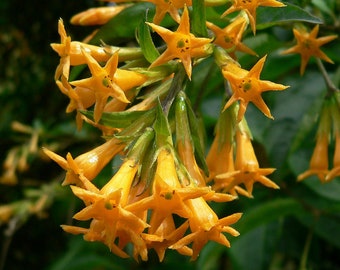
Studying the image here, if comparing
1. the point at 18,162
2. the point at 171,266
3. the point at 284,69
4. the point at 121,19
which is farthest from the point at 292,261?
the point at 121,19

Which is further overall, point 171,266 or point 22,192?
point 22,192

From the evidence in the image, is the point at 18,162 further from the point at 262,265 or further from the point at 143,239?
the point at 143,239

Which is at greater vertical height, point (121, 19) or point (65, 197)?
point (121, 19)

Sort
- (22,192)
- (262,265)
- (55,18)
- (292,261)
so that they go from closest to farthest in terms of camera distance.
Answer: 1. (262,265)
2. (292,261)
3. (55,18)
4. (22,192)

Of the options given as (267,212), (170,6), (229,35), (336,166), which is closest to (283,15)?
(229,35)

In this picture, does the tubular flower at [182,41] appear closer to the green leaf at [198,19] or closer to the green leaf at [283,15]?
the green leaf at [198,19]

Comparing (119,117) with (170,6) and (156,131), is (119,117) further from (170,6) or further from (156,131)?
(170,6)

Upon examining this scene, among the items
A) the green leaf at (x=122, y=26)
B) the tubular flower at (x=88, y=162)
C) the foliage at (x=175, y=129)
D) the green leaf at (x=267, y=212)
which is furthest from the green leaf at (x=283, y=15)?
the green leaf at (x=267, y=212)
